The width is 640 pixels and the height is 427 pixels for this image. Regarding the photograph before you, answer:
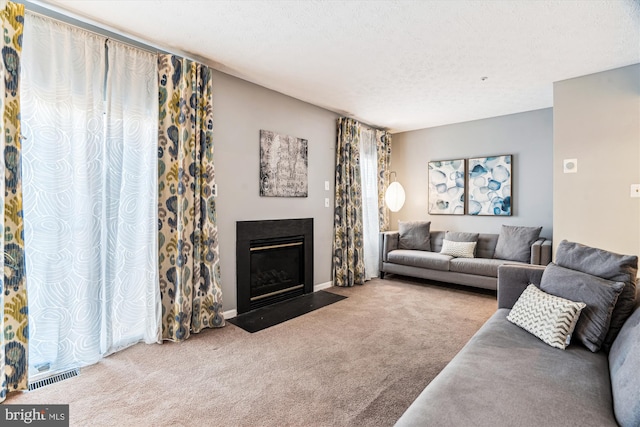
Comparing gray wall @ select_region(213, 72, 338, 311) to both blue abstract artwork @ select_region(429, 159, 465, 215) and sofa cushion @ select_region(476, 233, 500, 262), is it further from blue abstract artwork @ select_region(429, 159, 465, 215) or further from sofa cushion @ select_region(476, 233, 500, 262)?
sofa cushion @ select_region(476, 233, 500, 262)

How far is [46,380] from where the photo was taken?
84.0 inches

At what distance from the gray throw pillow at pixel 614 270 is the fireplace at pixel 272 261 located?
2.79m

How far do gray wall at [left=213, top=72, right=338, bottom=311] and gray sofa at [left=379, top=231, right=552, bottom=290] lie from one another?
131 centimetres

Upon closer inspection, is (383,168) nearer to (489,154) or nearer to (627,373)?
(489,154)

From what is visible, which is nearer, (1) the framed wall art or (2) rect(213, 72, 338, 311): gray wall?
(2) rect(213, 72, 338, 311): gray wall

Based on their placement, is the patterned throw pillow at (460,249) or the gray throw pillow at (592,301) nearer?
the gray throw pillow at (592,301)

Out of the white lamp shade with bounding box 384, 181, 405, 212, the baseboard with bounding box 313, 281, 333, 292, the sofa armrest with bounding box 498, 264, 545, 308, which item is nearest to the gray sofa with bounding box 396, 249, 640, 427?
the sofa armrest with bounding box 498, 264, 545, 308

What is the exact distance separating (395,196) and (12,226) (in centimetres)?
461

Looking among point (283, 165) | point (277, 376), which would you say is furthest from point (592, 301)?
point (283, 165)

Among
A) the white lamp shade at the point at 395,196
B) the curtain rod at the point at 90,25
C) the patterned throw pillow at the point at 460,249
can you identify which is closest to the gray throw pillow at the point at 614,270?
the patterned throw pillow at the point at 460,249

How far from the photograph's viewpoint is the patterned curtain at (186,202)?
278cm

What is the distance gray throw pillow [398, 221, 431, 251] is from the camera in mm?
5078

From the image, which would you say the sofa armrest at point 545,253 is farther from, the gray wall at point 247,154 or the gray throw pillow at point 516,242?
the gray wall at point 247,154

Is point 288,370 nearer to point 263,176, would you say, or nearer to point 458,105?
point 263,176
